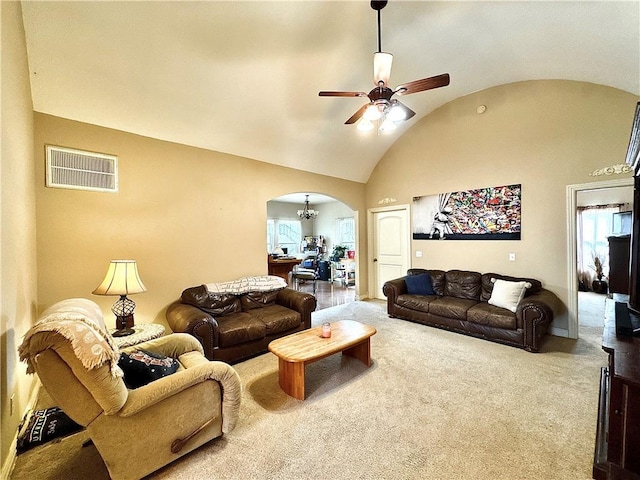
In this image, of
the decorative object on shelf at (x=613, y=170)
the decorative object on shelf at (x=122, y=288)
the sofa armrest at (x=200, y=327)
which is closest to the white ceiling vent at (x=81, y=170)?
the decorative object on shelf at (x=122, y=288)

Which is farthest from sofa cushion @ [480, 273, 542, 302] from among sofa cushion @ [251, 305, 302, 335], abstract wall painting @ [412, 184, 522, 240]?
sofa cushion @ [251, 305, 302, 335]

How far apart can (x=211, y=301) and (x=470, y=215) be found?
443 centimetres

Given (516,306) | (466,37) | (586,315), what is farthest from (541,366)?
(466,37)

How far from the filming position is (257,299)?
3.90m

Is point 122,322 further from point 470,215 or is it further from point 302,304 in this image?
point 470,215

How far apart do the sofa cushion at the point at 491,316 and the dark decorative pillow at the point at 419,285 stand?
0.90 m

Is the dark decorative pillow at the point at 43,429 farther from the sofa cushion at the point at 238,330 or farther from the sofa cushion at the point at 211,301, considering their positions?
the sofa cushion at the point at 211,301

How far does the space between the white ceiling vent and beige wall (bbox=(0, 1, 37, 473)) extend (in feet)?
0.89

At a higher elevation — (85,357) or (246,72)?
(246,72)

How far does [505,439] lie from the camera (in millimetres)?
1830

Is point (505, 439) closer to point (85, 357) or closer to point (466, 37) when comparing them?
point (85, 357)

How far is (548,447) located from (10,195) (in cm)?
405

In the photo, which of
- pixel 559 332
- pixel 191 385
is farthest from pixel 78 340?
pixel 559 332

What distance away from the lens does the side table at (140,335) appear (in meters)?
2.34
